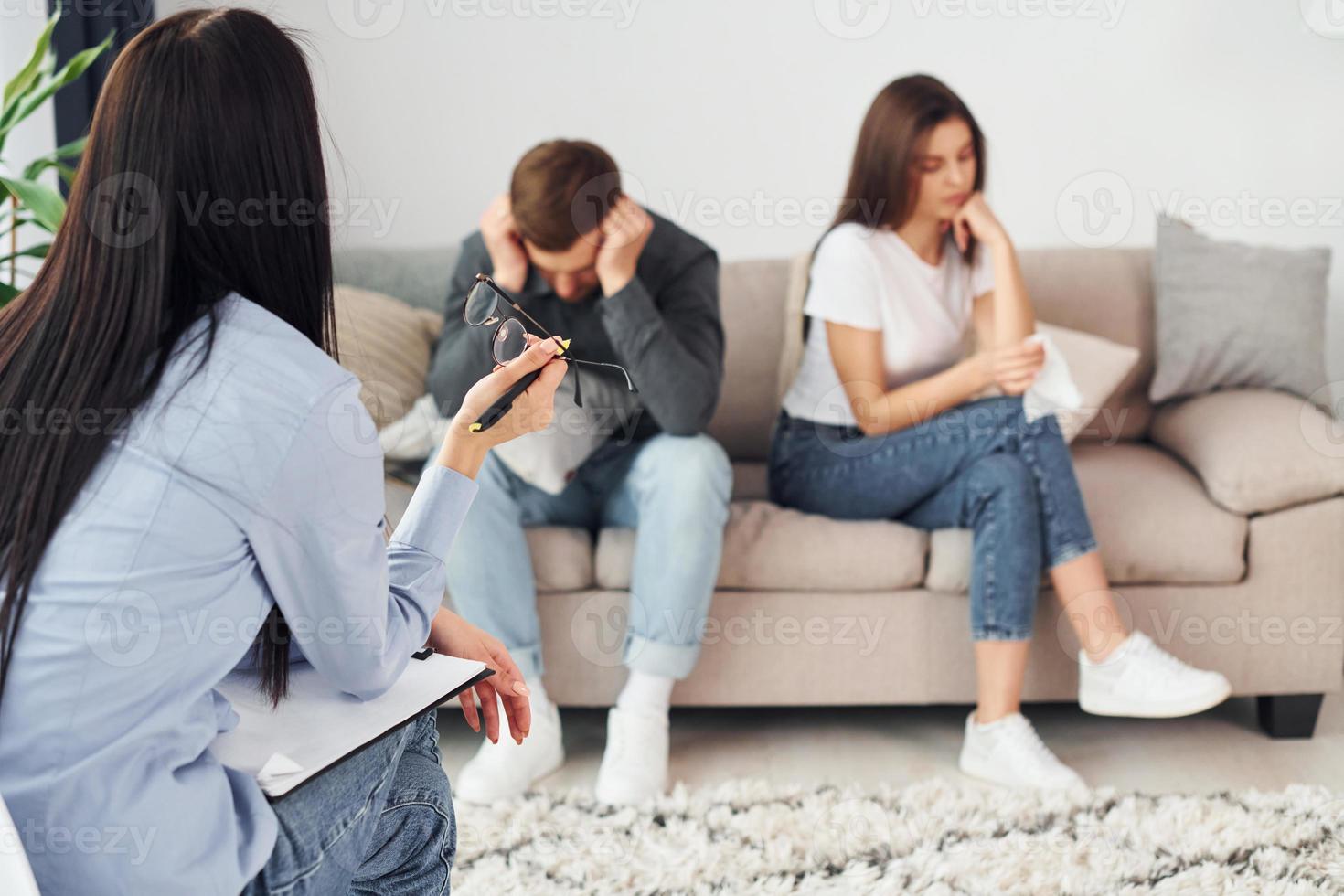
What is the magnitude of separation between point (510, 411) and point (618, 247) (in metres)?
0.88

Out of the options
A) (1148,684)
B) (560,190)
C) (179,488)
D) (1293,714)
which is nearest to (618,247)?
(560,190)

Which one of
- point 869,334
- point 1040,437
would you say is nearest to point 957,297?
point 869,334

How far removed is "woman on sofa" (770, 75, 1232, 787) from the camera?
1.79 meters

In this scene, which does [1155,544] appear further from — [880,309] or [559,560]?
[559,560]

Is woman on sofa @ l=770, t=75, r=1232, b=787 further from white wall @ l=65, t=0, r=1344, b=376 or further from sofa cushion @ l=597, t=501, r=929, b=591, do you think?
white wall @ l=65, t=0, r=1344, b=376

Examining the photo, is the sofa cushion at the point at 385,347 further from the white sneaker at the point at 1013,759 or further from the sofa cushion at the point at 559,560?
the white sneaker at the point at 1013,759

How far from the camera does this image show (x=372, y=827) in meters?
0.90

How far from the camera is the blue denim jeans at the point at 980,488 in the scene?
1801 mm

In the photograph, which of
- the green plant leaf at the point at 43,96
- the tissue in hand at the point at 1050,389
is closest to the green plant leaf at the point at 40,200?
the green plant leaf at the point at 43,96

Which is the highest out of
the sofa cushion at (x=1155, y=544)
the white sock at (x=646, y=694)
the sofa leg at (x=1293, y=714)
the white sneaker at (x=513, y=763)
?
the sofa cushion at (x=1155, y=544)

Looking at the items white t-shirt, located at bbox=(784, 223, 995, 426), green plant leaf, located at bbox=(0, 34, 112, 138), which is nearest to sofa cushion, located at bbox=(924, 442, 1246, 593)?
white t-shirt, located at bbox=(784, 223, 995, 426)

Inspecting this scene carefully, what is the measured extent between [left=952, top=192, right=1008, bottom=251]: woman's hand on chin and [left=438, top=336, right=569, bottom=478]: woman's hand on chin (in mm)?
1197

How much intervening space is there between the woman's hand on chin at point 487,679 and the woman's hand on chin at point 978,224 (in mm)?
1290

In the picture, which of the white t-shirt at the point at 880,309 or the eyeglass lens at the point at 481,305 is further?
the white t-shirt at the point at 880,309
